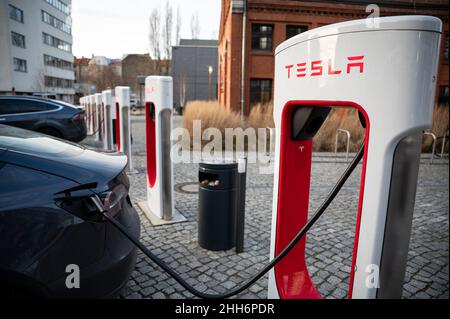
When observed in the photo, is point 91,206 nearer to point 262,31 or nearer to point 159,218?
point 159,218

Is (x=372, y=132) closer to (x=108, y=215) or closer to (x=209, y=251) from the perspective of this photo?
(x=108, y=215)

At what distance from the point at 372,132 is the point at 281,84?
2.51 ft

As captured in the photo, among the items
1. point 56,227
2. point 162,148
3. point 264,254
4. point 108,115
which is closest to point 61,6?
point 162,148

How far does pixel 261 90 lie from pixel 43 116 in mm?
12137

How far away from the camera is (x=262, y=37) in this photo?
58.5ft

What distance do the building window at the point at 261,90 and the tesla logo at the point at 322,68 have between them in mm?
16755

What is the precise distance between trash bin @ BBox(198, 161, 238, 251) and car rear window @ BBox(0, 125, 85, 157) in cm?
137

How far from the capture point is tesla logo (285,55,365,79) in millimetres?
1524

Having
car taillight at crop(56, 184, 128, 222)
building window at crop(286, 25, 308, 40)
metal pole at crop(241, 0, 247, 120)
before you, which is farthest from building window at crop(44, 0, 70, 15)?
building window at crop(286, 25, 308, 40)

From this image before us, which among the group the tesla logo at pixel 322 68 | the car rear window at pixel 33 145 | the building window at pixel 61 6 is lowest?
the car rear window at pixel 33 145

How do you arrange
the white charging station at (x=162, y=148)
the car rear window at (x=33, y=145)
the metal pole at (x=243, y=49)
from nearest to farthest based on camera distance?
the car rear window at (x=33, y=145), the white charging station at (x=162, y=148), the metal pole at (x=243, y=49)

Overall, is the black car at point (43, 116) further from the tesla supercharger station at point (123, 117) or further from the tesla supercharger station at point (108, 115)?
the tesla supercharger station at point (123, 117)

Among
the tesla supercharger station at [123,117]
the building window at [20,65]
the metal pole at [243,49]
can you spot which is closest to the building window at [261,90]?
the metal pole at [243,49]

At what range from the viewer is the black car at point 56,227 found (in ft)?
6.18
